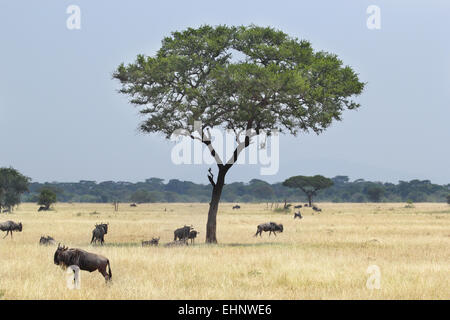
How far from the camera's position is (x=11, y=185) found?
88.7 meters

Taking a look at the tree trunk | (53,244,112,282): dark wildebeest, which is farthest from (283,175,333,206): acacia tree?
(53,244,112,282): dark wildebeest

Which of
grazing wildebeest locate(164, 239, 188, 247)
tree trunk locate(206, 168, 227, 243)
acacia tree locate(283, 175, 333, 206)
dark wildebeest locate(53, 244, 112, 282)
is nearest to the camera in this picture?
dark wildebeest locate(53, 244, 112, 282)

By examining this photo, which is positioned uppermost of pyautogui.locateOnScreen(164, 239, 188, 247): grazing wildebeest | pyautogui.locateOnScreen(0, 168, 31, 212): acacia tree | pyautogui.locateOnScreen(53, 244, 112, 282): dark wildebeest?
pyautogui.locateOnScreen(0, 168, 31, 212): acacia tree

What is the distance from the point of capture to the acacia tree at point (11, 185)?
8650 centimetres

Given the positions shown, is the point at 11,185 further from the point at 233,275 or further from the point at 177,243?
the point at 233,275

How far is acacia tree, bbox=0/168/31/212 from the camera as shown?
3406 inches

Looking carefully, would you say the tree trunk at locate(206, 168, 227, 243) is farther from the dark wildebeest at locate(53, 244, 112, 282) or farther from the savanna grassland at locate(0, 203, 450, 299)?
the dark wildebeest at locate(53, 244, 112, 282)

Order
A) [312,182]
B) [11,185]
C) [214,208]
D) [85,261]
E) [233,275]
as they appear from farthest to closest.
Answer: [312,182]
[11,185]
[214,208]
[233,275]
[85,261]

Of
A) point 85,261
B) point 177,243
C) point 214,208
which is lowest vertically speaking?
point 177,243

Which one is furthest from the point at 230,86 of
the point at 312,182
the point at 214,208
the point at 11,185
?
the point at 312,182

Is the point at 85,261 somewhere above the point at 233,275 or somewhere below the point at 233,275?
above

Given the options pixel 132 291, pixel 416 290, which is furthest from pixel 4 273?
pixel 416 290

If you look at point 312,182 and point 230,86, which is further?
point 312,182
